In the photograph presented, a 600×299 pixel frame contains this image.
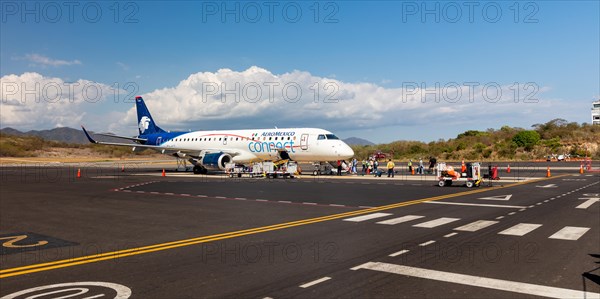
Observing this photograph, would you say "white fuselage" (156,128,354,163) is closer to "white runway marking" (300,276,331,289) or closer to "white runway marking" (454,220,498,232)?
"white runway marking" (454,220,498,232)

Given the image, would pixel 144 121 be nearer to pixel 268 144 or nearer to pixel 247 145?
pixel 247 145

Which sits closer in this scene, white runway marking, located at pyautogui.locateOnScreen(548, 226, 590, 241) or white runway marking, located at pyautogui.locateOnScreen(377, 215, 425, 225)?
white runway marking, located at pyautogui.locateOnScreen(548, 226, 590, 241)

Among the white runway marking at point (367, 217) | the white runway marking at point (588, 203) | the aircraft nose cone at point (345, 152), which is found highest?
the aircraft nose cone at point (345, 152)

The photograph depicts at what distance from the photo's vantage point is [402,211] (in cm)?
1603

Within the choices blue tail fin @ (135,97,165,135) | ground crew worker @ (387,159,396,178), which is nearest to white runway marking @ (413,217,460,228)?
ground crew worker @ (387,159,396,178)

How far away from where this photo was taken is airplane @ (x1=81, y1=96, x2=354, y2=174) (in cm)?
3766

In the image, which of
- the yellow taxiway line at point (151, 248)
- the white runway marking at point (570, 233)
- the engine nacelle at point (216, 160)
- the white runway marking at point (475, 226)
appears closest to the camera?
the yellow taxiway line at point (151, 248)

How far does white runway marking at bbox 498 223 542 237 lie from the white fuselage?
78.6 ft

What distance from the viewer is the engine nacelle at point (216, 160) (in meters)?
41.2

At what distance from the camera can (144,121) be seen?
53.5 metres

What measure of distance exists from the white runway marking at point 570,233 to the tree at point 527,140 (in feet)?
249

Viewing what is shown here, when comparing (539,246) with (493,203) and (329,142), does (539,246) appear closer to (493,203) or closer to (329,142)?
(493,203)

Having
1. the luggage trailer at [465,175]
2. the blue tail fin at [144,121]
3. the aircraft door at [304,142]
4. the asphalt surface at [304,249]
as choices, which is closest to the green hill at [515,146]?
the blue tail fin at [144,121]

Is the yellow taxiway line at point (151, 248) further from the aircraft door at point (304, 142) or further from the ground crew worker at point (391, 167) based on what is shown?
the ground crew worker at point (391, 167)
